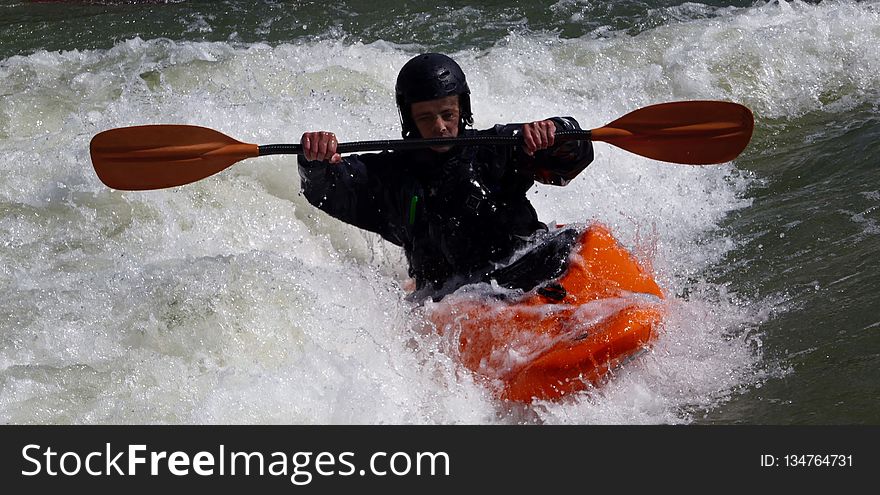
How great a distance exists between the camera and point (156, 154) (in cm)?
425

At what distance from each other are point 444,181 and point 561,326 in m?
0.66

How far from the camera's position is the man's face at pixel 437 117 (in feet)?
12.5

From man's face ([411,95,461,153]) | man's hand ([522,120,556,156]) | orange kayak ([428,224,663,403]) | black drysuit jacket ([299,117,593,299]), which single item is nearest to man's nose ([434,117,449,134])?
man's face ([411,95,461,153])

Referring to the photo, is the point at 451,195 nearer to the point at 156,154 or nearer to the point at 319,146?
the point at 319,146

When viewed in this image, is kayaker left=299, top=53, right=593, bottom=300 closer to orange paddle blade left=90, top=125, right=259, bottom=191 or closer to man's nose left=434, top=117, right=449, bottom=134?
man's nose left=434, top=117, right=449, bottom=134

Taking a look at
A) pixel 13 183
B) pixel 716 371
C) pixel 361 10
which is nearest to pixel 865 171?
pixel 716 371

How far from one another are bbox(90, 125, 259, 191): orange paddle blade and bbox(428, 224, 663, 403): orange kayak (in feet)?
3.58

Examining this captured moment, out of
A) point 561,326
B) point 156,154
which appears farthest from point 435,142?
point 156,154

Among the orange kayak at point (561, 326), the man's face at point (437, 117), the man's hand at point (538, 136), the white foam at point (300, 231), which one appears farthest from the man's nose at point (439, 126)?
the white foam at point (300, 231)

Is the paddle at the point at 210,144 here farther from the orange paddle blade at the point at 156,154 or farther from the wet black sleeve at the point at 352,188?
the wet black sleeve at the point at 352,188

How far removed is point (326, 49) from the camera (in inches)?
313

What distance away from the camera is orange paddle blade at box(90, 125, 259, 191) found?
4.23m

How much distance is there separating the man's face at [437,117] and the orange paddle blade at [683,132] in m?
0.69

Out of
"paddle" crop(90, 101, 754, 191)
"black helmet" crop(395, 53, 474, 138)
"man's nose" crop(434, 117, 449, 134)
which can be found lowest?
"paddle" crop(90, 101, 754, 191)
